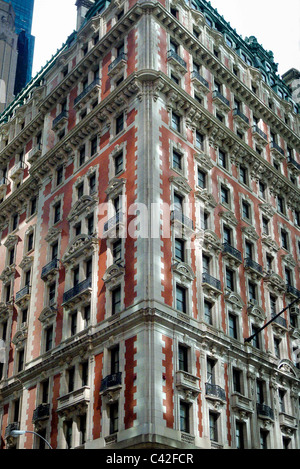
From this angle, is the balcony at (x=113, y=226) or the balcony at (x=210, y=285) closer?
the balcony at (x=113, y=226)

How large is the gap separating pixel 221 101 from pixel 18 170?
67.7 ft

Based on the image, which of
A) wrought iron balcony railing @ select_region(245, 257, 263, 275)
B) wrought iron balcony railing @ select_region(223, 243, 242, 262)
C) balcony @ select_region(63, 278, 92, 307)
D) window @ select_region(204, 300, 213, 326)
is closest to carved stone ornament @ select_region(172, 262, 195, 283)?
window @ select_region(204, 300, 213, 326)

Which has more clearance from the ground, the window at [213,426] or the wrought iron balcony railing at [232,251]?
the wrought iron balcony railing at [232,251]

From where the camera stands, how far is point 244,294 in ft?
171

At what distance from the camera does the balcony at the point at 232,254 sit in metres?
51.7

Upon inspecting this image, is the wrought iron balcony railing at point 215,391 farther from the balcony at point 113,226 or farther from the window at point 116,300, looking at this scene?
the balcony at point 113,226

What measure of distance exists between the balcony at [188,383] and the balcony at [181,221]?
10685 mm

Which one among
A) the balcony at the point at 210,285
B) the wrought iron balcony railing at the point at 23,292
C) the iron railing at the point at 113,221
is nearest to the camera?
the balcony at the point at 210,285

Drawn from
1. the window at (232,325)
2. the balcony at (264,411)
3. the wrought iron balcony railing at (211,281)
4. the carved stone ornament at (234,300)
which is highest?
the wrought iron balcony railing at (211,281)

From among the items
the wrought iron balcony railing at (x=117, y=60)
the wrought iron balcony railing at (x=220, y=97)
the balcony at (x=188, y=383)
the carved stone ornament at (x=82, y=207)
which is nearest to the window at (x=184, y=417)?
the balcony at (x=188, y=383)

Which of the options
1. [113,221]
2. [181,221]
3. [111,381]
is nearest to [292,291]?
[181,221]

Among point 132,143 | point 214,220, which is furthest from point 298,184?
point 132,143

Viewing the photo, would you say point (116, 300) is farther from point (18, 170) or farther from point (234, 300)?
point (18, 170)

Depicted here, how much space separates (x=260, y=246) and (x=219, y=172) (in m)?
6.92
